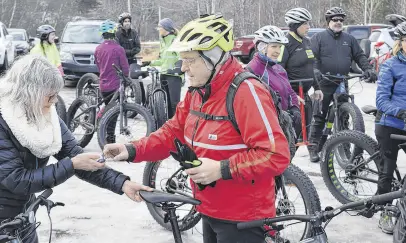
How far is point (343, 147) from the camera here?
598 centimetres

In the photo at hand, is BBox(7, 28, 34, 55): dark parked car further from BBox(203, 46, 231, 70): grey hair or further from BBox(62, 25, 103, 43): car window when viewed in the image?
BBox(203, 46, 231, 70): grey hair

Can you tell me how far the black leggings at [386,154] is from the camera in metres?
4.88

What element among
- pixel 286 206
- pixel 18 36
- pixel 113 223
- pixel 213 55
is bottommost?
pixel 113 223

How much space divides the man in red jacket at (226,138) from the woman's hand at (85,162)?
1.62ft

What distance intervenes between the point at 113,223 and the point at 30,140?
265 cm

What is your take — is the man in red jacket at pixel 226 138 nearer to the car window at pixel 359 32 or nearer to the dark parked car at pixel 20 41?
the car window at pixel 359 32

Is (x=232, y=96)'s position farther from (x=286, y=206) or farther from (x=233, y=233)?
(x=286, y=206)

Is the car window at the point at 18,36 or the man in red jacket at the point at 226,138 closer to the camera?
the man in red jacket at the point at 226,138

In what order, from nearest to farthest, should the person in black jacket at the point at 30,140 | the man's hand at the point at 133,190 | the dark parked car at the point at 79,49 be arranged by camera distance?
the person in black jacket at the point at 30,140
the man's hand at the point at 133,190
the dark parked car at the point at 79,49

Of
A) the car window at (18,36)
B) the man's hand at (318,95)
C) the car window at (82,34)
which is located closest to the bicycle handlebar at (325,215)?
the man's hand at (318,95)

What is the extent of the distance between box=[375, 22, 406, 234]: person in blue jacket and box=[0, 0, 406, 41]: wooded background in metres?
30.0

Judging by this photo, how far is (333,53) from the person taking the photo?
727 cm

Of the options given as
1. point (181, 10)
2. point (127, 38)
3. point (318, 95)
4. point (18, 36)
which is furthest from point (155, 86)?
point (181, 10)

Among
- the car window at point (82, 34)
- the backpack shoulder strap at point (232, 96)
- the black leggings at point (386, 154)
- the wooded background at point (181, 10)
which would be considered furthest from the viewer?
the wooded background at point (181, 10)
